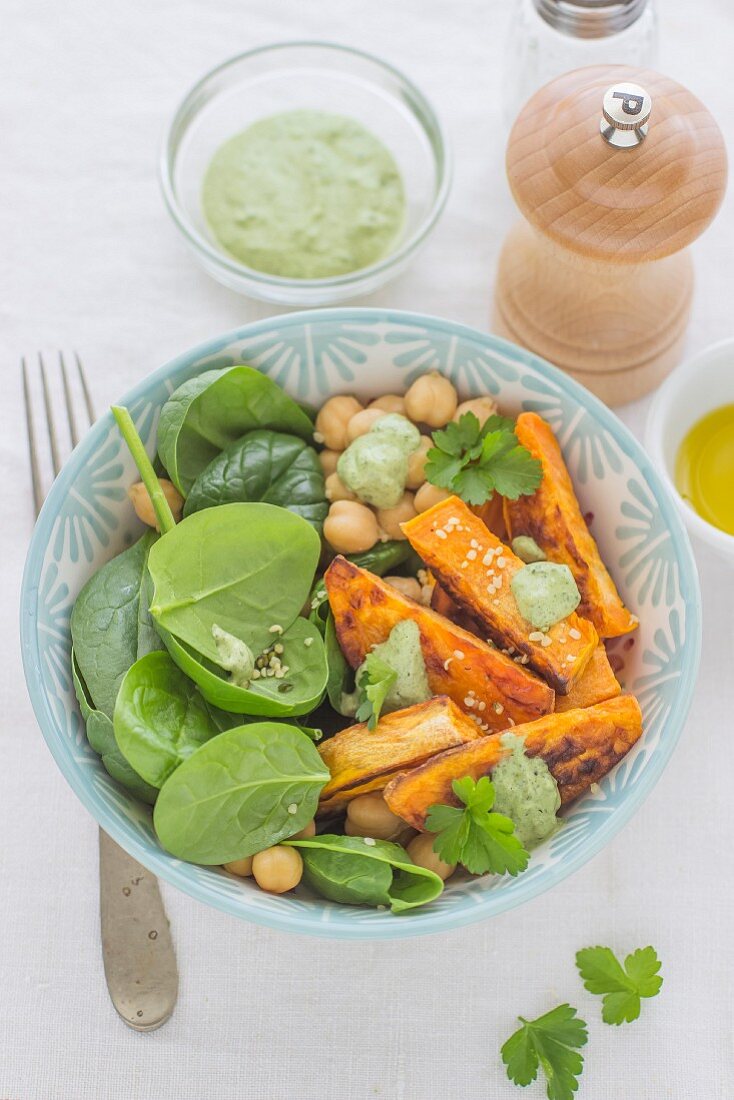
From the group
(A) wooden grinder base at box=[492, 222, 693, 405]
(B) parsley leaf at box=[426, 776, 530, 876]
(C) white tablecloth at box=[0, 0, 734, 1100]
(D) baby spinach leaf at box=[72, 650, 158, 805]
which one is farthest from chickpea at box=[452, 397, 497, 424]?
(D) baby spinach leaf at box=[72, 650, 158, 805]

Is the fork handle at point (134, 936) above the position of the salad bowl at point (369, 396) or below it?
below

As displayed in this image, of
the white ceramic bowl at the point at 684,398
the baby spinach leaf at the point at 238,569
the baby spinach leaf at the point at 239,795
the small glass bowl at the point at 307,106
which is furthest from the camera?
the small glass bowl at the point at 307,106

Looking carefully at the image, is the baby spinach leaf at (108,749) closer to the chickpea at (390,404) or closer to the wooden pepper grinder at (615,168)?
the chickpea at (390,404)

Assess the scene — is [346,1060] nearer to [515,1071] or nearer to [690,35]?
[515,1071]

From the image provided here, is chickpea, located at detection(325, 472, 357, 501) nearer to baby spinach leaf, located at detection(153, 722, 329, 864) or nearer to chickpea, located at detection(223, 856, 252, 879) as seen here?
baby spinach leaf, located at detection(153, 722, 329, 864)

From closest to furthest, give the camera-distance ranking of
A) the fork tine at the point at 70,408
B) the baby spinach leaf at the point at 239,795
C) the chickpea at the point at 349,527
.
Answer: the baby spinach leaf at the point at 239,795
the chickpea at the point at 349,527
the fork tine at the point at 70,408

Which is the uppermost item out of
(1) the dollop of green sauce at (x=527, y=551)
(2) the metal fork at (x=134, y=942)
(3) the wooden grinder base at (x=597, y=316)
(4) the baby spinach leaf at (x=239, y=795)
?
(3) the wooden grinder base at (x=597, y=316)

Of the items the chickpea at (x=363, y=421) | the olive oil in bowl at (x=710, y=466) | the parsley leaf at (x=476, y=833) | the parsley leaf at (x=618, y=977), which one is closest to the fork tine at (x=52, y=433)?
the chickpea at (x=363, y=421)
